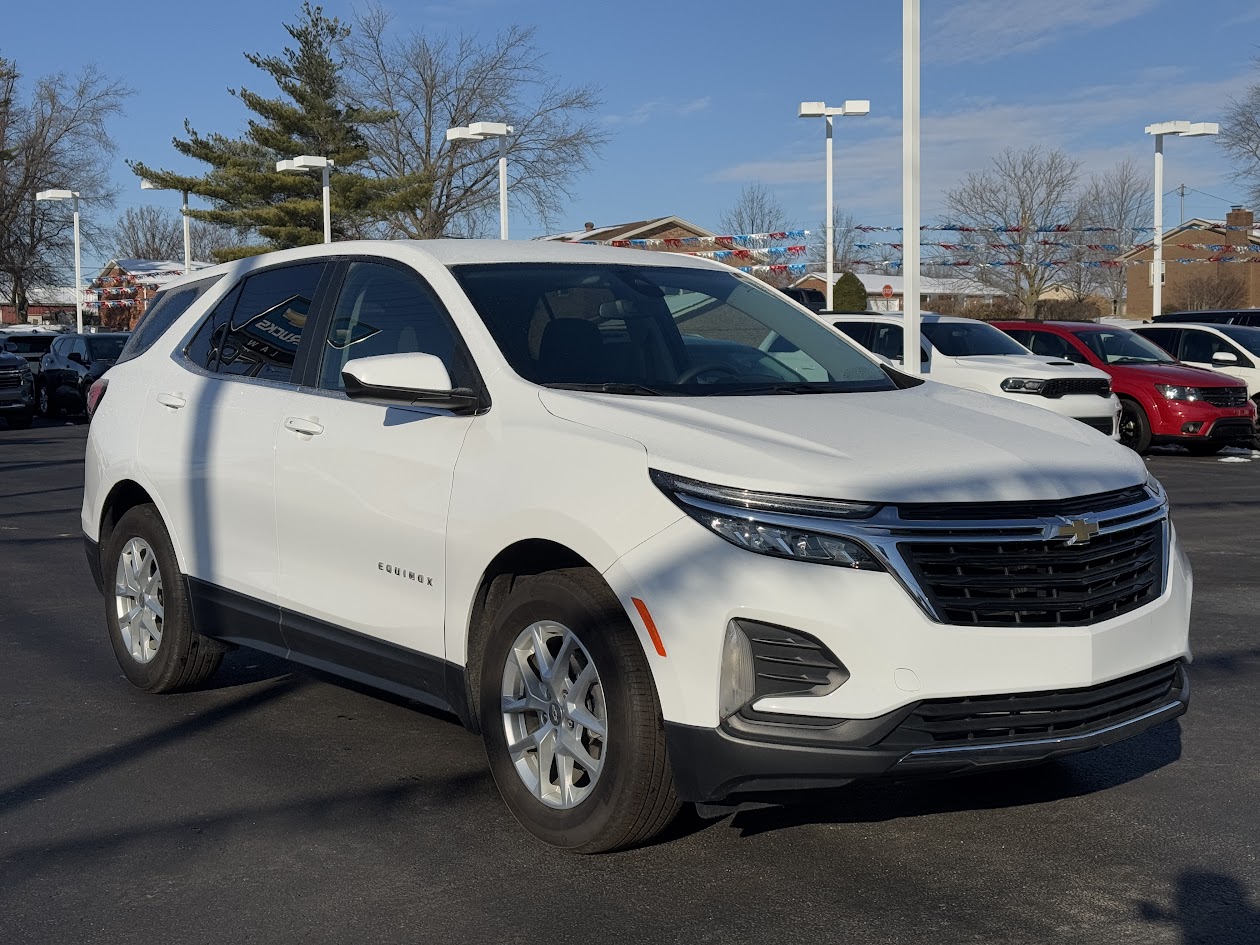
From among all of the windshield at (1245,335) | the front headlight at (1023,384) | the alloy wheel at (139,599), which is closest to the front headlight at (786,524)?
the alloy wheel at (139,599)

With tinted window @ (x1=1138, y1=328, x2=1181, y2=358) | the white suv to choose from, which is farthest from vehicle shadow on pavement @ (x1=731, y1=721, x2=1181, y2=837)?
tinted window @ (x1=1138, y1=328, x2=1181, y2=358)

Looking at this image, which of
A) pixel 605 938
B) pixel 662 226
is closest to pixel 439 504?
pixel 605 938

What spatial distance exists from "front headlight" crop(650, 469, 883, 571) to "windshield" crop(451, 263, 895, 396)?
0.95 metres

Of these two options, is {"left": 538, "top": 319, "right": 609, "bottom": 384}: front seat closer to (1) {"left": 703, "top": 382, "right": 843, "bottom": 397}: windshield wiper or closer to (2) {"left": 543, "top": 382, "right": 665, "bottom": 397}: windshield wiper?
(2) {"left": 543, "top": 382, "right": 665, "bottom": 397}: windshield wiper

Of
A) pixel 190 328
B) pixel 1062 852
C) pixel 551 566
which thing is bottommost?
pixel 1062 852

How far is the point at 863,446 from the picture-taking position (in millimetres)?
4027

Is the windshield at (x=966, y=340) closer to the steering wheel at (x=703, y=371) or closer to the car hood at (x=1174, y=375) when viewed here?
the car hood at (x=1174, y=375)

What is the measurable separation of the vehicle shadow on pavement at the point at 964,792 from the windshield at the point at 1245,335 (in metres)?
17.2

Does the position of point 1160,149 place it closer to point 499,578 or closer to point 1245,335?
point 1245,335

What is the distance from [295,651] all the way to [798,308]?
2.33 m

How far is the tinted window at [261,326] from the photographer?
5680 mm

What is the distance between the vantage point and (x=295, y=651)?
5.45 m

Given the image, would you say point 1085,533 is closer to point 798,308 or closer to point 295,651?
point 798,308

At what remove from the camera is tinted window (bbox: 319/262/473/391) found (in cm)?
503
